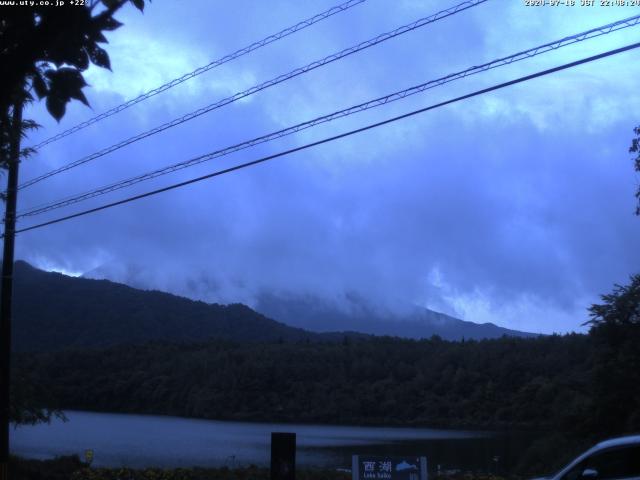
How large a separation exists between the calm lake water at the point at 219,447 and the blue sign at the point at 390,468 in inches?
473

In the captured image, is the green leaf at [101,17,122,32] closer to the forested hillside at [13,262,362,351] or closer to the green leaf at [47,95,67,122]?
the green leaf at [47,95,67,122]

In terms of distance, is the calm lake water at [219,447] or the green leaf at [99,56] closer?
the green leaf at [99,56]

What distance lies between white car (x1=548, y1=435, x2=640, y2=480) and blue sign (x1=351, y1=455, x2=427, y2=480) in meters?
2.11

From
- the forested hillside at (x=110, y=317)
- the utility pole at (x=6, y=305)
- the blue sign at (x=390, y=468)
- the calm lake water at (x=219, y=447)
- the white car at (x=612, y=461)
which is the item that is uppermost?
the forested hillside at (x=110, y=317)

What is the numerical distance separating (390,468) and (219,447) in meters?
28.5

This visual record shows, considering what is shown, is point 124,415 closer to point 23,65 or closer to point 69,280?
point 69,280

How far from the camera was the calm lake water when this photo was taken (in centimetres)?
2922

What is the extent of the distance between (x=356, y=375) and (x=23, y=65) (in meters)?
70.6

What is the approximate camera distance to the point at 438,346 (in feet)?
252

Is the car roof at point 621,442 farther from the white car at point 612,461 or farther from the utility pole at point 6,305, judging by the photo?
the utility pole at point 6,305

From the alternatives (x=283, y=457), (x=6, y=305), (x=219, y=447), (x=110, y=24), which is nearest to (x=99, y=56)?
(x=110, y=24)

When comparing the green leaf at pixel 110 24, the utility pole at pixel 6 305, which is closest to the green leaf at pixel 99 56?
the green leaf at pixel 110 24

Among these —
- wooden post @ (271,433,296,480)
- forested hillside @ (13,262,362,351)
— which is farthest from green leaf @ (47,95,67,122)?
forested hillside @ (13,262,362,351)

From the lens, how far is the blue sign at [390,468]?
446 inches
